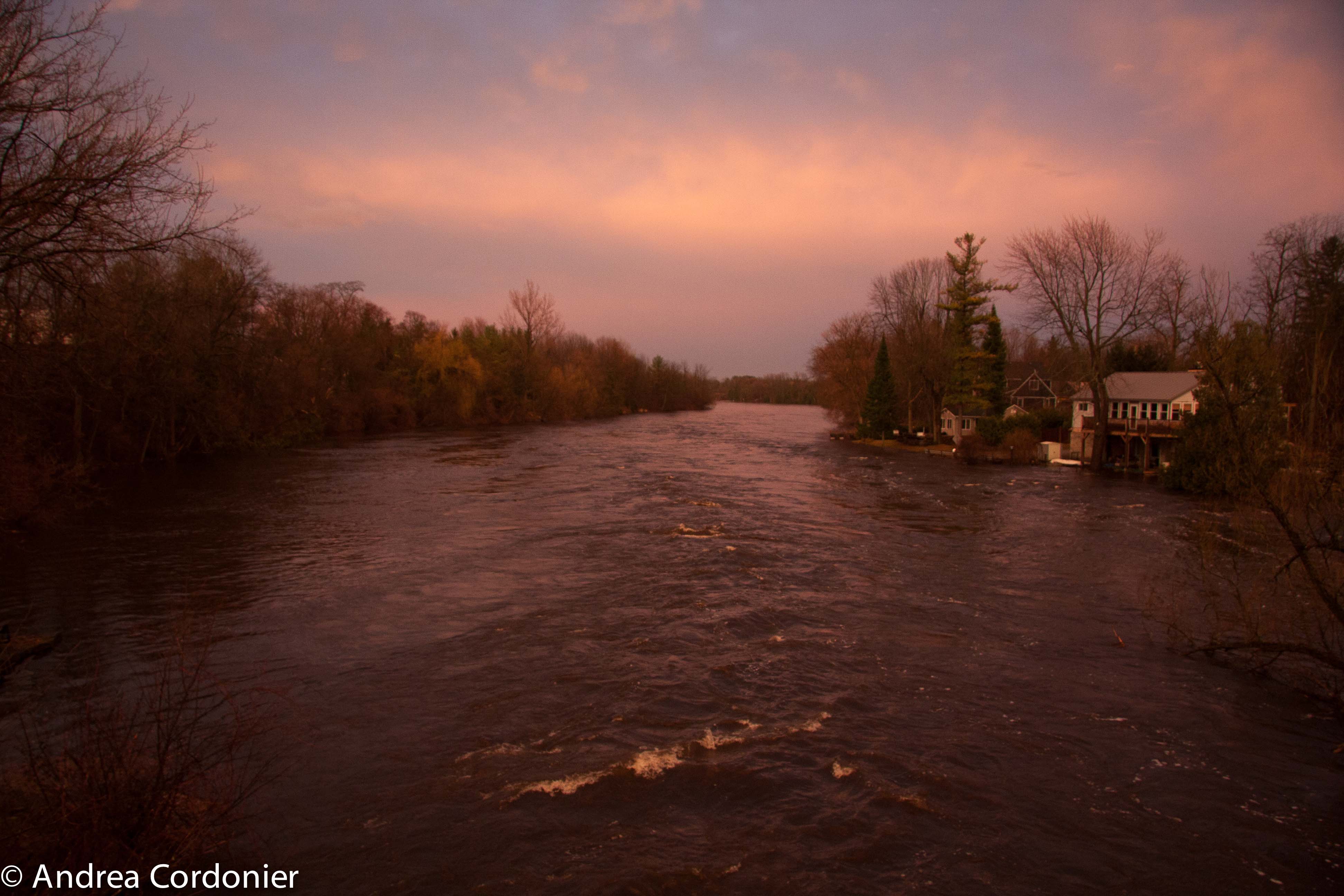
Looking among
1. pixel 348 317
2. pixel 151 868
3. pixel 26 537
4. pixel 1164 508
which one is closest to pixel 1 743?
pixel 151 868

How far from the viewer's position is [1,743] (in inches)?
280

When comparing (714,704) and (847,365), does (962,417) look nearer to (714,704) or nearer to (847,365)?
(847,365)

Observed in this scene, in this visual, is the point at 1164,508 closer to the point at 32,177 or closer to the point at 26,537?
the point at 32,177

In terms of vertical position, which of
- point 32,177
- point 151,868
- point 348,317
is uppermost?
point 348,317

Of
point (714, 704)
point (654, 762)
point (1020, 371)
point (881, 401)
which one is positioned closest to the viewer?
point (654, 762)

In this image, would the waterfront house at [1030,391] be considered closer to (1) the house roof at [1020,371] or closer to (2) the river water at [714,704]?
(1) the house roof at [1020,371]

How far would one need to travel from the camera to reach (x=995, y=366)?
61.2 m

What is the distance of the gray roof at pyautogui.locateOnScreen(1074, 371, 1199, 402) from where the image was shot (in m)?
36.6

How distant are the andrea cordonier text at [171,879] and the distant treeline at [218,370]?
9009 millimetres

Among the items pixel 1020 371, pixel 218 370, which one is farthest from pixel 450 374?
pixel 1020 371

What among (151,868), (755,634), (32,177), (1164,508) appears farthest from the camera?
(1164,508)

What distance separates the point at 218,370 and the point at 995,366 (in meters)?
56.8

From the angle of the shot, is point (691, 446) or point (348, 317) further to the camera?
point (348, 317)

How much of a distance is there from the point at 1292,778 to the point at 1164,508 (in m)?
19.9
